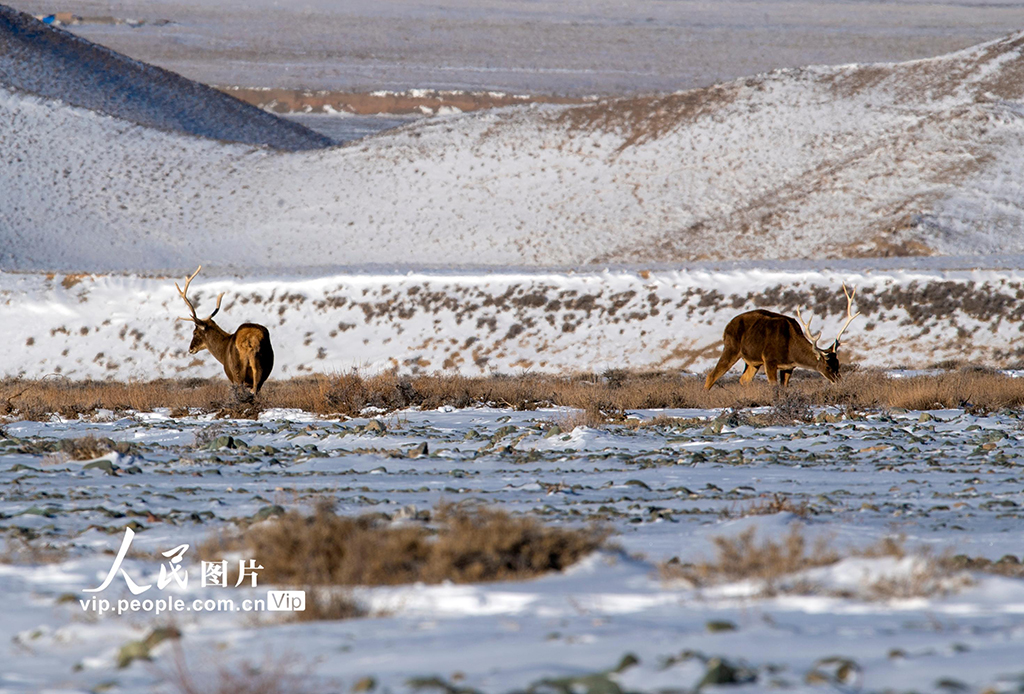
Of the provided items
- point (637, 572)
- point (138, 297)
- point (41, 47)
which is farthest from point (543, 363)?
point (41, 47)

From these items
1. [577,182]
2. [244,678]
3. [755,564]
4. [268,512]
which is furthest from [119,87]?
[244,678]

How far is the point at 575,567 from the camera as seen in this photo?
5.75m

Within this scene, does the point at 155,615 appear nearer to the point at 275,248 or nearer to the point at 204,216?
the point at 275,248

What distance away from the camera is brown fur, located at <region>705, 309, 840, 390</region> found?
16.7 metres

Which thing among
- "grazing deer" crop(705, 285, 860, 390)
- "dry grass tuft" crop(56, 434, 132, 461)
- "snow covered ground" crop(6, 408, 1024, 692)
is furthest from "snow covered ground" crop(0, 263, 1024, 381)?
"dry grass tuft" crop(56, 434, 132, 461)

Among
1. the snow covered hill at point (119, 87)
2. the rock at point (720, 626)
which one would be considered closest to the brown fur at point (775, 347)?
the rock at point (720, 626)

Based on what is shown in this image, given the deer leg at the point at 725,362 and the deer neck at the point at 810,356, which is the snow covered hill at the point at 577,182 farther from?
the deer neck at the point at 810,356

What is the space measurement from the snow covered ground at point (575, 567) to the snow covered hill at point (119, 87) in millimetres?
89210

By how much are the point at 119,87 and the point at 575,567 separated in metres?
109

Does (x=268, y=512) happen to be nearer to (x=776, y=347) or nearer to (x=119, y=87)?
(x=776, y=347)

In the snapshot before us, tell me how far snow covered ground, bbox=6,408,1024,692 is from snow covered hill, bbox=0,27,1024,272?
Result: 139ft

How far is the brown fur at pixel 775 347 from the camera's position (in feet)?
54.9

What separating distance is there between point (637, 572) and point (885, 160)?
60.5 meters

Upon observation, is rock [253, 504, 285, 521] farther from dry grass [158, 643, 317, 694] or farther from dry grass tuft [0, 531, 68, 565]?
dry grass [158, 643, 317, 694]
